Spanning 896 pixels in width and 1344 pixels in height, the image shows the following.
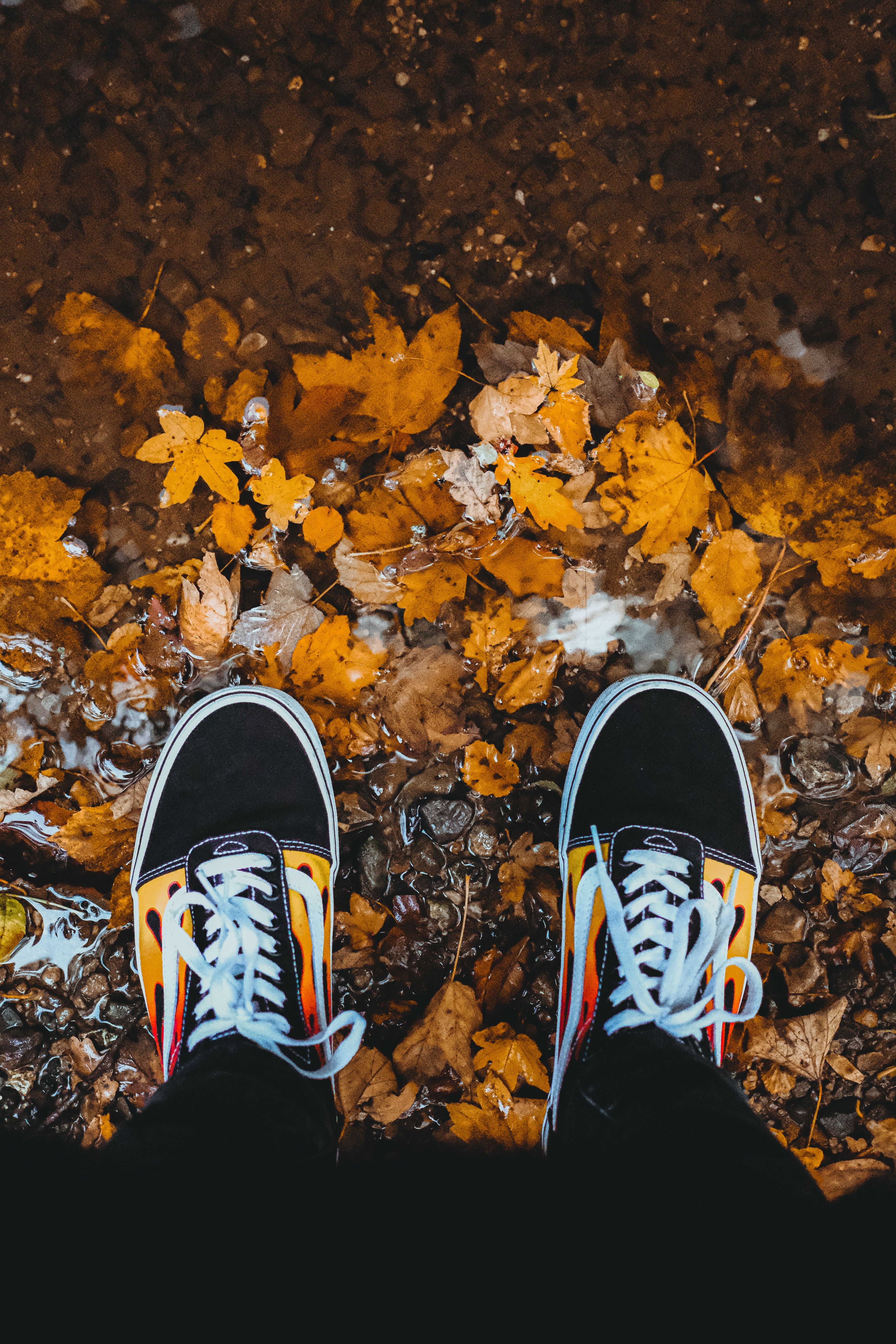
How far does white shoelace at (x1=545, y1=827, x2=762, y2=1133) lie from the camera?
1.25 m

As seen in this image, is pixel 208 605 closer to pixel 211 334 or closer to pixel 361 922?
pixel 211 334

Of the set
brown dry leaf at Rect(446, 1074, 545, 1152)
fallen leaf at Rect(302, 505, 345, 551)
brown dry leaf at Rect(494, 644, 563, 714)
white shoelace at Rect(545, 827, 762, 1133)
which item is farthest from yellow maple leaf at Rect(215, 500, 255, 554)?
brown dry leaf at Rect(446, 1074, 545, 1152)

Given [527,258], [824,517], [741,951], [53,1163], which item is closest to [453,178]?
[527,258]

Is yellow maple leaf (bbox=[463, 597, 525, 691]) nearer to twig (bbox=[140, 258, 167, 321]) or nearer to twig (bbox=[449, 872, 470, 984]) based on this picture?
twig (bbox=[449, 872, 470, 984])

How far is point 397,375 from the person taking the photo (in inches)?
50.8

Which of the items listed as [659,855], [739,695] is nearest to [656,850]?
[659,855]

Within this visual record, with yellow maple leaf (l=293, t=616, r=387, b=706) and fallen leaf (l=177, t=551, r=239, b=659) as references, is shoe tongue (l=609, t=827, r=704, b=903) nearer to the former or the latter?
yellow maple leaf (l=293, t=616, r=387, b=706)

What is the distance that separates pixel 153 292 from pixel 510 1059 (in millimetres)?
1707

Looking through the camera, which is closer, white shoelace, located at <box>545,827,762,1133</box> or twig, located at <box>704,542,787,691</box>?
white shoelace, located at <box>545,827,762,1133</box>

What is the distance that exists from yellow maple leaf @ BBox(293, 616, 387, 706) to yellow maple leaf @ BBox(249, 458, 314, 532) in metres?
0.22

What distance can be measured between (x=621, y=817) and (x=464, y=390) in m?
0.95

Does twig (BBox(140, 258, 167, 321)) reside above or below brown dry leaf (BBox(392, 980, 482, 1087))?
above

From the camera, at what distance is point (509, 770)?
1.37 meters

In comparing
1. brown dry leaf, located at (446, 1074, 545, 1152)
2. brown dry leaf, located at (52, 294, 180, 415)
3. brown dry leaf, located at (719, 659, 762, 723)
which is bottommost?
brown dry leaf, located at (446, 1074, 545, 1152)
